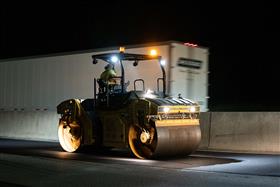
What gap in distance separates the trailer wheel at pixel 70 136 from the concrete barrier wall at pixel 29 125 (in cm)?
472

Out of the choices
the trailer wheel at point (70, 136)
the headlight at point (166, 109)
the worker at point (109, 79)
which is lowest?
the trailer wheel at point (70, 136)

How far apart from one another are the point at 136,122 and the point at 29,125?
944cm

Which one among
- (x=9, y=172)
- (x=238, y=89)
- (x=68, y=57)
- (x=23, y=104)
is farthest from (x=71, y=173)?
(x=238, y=89)

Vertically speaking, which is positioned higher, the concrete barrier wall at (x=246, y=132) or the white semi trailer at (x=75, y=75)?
the white semi trailer at (x=75, y=75)

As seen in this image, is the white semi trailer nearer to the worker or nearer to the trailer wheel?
the worker

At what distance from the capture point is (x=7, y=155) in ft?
51.5

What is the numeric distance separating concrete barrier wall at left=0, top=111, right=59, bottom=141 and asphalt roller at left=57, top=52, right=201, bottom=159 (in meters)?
5.33

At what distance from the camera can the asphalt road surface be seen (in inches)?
434

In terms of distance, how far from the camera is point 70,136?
675 inches

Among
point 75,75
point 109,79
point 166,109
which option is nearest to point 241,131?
point 166,109

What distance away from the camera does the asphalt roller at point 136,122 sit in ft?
47.8

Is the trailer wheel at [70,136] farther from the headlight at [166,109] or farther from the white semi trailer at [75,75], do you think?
the headlight at [166,109]

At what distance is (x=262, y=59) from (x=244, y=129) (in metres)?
31.5

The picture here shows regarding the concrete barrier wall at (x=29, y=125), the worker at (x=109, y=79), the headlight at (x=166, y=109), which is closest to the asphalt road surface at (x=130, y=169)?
the headlight at (x=166, y=109)
